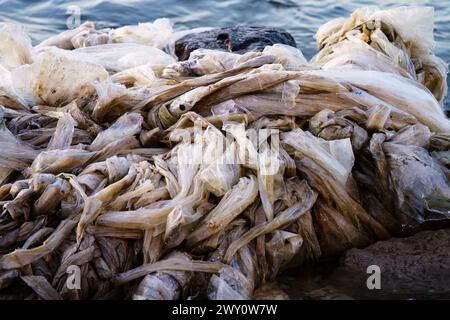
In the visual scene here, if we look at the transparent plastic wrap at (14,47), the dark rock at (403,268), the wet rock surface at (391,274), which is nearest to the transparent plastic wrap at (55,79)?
the transparent plastic wrap at (14,47)

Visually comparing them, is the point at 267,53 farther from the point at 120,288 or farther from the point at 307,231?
the point at 120,288

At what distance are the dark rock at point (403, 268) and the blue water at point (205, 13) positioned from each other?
486 centimetres

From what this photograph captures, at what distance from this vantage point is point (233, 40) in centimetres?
583

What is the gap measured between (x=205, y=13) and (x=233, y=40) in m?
3.43

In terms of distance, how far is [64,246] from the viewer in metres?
3.22

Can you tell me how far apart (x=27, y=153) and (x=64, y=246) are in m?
0.73

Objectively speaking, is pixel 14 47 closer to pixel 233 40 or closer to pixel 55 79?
pixel 55 79

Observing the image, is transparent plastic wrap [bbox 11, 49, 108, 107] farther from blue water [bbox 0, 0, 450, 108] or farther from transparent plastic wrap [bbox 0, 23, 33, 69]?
blue water [bbox 0, 0, 450, 108]

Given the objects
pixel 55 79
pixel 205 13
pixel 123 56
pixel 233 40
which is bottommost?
pixel 205 13

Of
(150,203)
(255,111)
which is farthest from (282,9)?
(150,203)

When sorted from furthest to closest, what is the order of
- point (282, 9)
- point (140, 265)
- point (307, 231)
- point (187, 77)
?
point (282, 9)
point (187, 77)
point (307, 231)
point (140, 265)

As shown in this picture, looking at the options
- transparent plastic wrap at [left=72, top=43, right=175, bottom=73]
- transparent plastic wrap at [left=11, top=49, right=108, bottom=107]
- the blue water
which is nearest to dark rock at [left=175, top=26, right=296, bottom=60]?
transparent plastic wrap at [left=72, top=43, right=175, bottom=73]

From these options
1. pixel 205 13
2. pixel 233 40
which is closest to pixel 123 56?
pixel 233 40

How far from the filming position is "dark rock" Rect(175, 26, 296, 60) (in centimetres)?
562
